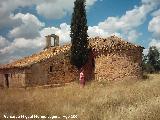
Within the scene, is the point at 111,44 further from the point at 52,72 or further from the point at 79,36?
the point at 52,72

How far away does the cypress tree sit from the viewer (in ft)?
90.1

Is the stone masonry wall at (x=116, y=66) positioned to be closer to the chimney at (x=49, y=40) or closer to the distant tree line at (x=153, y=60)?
the chimney at (x=49, y=40)

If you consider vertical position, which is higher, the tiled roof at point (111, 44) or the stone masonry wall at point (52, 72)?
the tiled roof at point (111, 44)

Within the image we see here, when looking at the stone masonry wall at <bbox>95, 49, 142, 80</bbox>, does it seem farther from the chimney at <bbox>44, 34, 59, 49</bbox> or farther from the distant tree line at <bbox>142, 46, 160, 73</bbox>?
the distant tree line at <bbox>142, 46, 160, 73</bbox>

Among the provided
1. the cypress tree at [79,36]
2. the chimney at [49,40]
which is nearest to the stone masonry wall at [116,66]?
the cypress tree at [79,36]

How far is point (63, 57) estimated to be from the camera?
2803 centimetres

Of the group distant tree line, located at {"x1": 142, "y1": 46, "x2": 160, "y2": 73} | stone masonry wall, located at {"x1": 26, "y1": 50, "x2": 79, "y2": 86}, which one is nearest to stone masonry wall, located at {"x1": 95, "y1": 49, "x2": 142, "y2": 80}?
stone masonry wall, located at {"x1": 26, "y1": 50, "x2": 79, "y2": 86}

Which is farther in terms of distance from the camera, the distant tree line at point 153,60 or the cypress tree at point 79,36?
the distant tree line at point 153,60

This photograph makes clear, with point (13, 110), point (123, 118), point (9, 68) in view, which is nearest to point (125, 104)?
point (123, 118)

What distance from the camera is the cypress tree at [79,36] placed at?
27.5m

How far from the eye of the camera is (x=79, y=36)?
2769cm

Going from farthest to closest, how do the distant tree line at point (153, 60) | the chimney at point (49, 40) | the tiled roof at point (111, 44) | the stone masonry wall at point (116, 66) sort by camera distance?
the distant tree line at point (153, 60)
the chimney at point (49, 40)
the tiled roof at point (111, 44)
the stone masonry wall at point (116, 66)

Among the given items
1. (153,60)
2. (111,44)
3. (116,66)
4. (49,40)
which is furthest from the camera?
(153,60)

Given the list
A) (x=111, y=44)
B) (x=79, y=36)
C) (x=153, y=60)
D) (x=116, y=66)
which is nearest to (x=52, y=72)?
(x=79, y=36)
